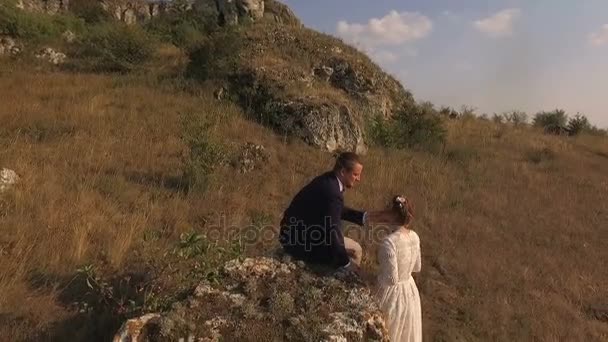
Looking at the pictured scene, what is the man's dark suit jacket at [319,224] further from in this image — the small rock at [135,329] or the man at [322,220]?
the small rock at [135,329]

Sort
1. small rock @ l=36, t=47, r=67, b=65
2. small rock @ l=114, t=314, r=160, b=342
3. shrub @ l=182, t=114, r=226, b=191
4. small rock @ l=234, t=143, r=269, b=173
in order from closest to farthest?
1. small rock @ l=114, t=314, r=160, b=342
2. shrub @ l=182, t=114, r=226, b=191
3. small rock @ l=234, t=143, r=269, b=173
4. small rock @ l=36, t=47, r=67, b=65

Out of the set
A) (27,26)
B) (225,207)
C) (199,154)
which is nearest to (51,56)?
(27,26)

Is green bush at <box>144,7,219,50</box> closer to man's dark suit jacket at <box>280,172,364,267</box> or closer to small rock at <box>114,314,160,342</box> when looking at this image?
man's dark suit jacket at <box>280,172,364,267</box>

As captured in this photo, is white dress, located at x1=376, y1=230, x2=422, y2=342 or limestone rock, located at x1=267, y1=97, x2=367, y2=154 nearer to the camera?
white dress, located at x1=376, y1=230, x2=422, y2=342

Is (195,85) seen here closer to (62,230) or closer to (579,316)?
(62,230)

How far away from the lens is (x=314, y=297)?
3926 millimetres

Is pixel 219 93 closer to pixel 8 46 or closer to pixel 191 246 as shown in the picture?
pixel 8 46

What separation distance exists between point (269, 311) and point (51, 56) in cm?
1426

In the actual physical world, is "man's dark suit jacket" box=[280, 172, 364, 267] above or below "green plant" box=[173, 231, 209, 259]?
above

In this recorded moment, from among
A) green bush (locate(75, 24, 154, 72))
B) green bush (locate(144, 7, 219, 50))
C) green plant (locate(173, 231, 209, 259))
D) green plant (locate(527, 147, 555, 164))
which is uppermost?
green bush (locate(144, 7, 219, 50))

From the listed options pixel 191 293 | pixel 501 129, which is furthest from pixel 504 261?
pixel 501 129

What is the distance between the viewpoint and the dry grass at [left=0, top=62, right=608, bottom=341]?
205 inches

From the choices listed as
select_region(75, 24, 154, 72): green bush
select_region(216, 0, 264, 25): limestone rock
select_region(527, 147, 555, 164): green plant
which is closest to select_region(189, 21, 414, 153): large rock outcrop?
select_region(75, 24, 154, 72): green bush

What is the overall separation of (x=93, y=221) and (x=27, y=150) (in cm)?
255
